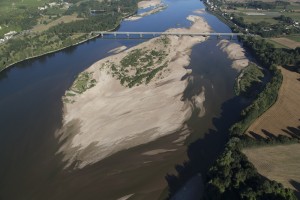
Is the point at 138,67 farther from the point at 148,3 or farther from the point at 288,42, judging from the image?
the point at 148,3

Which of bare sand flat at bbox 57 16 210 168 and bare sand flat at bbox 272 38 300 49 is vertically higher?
bare sand flat at bbox 272 38 300 49

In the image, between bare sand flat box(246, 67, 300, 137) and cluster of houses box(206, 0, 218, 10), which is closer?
bare sand flat box(246, 67, 300, 137)

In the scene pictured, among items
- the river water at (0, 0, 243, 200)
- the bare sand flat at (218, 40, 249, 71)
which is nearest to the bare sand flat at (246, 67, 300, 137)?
the river water at (0, 0, 243, 200)

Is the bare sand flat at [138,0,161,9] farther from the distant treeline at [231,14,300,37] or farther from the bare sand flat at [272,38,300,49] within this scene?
the bare sand flat at [272,38,300,49]

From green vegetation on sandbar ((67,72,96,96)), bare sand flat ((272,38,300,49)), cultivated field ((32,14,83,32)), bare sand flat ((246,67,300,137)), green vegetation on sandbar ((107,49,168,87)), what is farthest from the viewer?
cultivated field ((32,14,83,32))

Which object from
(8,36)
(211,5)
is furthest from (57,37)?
(211,5)
